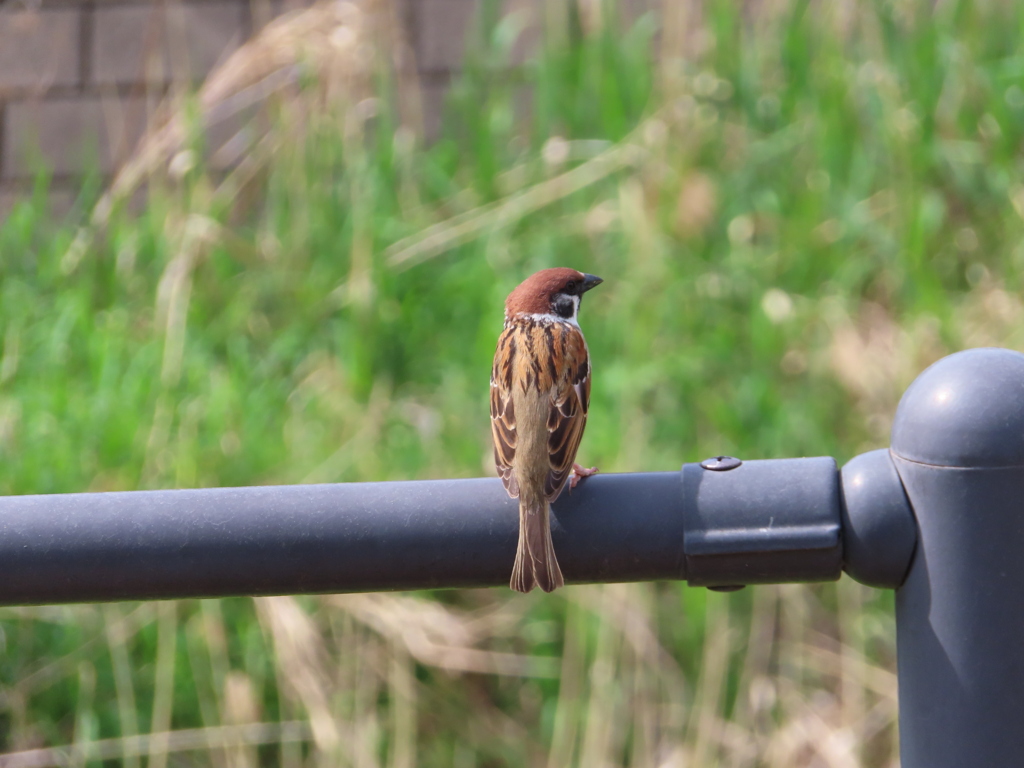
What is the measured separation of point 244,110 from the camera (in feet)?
15.3

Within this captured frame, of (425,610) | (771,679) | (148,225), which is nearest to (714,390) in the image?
(771,679)

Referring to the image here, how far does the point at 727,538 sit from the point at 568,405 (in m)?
1.09

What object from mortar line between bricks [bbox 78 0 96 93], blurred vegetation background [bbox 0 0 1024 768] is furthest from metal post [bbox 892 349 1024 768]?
mortar line between bricks [bbox 78 0 96 93]

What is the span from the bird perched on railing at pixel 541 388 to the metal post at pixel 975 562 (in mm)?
488

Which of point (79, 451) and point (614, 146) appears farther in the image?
point (614, 146)

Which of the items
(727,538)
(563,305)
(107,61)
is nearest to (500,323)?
(563,305)

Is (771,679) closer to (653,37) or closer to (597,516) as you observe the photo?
(597,516)

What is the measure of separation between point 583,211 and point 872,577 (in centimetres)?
304

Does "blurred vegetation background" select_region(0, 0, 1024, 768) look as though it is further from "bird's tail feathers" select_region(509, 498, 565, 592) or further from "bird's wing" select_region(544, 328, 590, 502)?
"bird's tail feathers" select_region(509, 498, 565, 592)

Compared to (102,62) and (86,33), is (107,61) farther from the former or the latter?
(86,33)

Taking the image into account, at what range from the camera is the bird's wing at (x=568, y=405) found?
6.47ft

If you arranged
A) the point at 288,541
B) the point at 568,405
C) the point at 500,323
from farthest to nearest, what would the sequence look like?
1. the point at 500,323
2. the point at 568,405
3. the point at 288,541

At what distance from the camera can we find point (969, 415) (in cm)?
112

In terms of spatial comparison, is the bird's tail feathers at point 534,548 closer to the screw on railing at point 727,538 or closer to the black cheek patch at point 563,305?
the screw on railing at point 727,538
